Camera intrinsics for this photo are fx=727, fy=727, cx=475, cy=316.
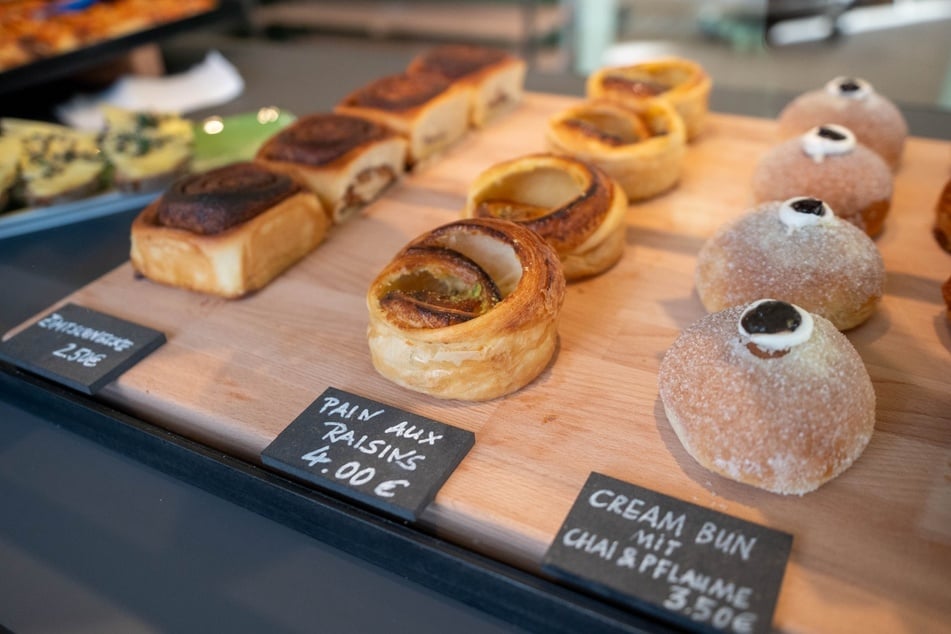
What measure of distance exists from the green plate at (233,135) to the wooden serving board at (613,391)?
75 centimetres

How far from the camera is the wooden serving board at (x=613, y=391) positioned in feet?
4.28

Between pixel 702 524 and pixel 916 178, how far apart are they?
178 cm

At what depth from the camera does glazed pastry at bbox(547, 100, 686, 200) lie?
7.63 feet

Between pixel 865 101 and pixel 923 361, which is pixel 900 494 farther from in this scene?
pixel 865 101

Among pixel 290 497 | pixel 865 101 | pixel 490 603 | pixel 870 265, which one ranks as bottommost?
pixel 490 603

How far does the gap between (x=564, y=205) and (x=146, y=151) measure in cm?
163

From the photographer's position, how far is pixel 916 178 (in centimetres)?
245

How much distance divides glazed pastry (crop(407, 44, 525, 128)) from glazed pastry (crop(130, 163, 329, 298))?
3.15 feet

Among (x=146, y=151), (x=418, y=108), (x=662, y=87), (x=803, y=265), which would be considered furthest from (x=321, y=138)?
(x=803, y=265)

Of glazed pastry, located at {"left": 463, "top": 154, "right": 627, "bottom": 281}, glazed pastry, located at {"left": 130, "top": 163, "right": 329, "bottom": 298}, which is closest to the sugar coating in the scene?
glazed pastry, located at {"left": 463, "top": 154, "right": 627, "bottom": 281}

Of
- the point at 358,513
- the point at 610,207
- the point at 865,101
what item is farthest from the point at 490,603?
the point at 865,101

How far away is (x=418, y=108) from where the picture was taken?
→ 2.65 m

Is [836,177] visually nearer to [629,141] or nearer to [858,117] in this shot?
[858,117]

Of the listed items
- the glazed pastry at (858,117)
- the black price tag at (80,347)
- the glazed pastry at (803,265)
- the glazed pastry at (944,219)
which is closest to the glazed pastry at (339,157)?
the black price tag at (80,347)
